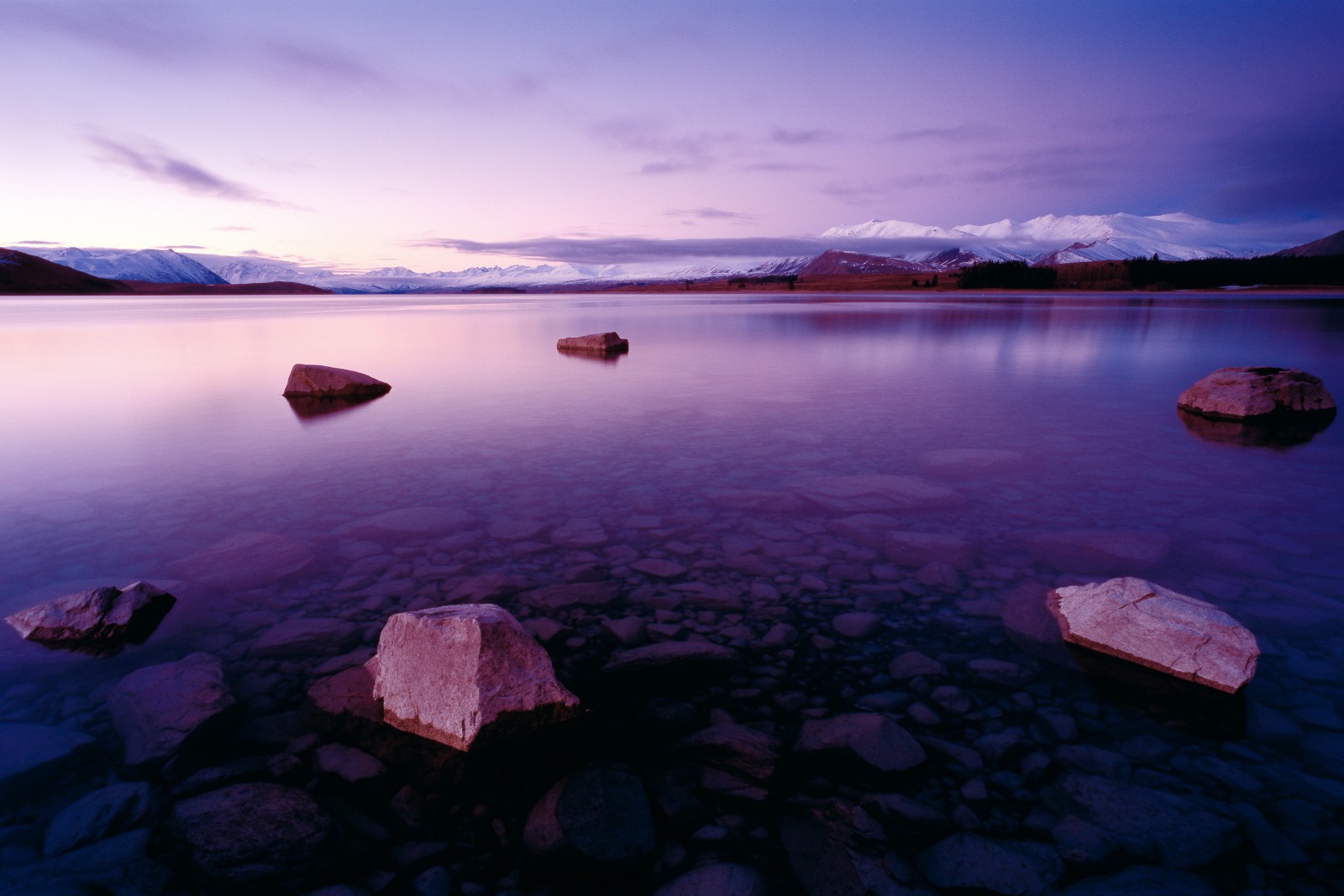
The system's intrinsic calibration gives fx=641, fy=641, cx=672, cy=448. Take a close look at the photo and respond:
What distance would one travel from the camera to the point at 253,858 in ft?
10.5

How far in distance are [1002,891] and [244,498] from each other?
9289mm

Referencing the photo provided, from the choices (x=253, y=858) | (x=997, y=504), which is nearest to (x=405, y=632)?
(x=253, y=858)

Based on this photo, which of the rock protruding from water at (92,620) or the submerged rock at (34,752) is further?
the rock protruding from water at (92,620)

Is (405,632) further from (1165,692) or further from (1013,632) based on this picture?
(1165,692)

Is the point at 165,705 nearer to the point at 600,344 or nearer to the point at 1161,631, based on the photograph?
the point at 1161,631

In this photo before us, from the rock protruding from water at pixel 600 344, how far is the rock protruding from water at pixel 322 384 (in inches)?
501

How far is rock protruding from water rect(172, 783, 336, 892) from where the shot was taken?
317 cm

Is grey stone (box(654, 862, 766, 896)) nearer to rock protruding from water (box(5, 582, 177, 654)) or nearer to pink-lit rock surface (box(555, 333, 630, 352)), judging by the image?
rock protruding from water (box(5, 582, 177, 654))

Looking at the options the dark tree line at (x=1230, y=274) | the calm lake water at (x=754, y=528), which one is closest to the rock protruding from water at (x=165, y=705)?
the calm lake water at (x=754, y=528)

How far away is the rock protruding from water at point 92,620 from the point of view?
5113 mm

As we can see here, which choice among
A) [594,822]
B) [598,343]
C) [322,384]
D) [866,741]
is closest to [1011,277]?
[598,343]

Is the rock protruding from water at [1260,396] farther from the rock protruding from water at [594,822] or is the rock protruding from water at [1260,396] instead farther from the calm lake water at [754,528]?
the rock protruding from water at [594,822]

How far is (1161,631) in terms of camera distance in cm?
477

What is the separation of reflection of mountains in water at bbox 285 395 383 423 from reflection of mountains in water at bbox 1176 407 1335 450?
1817 centimetres
